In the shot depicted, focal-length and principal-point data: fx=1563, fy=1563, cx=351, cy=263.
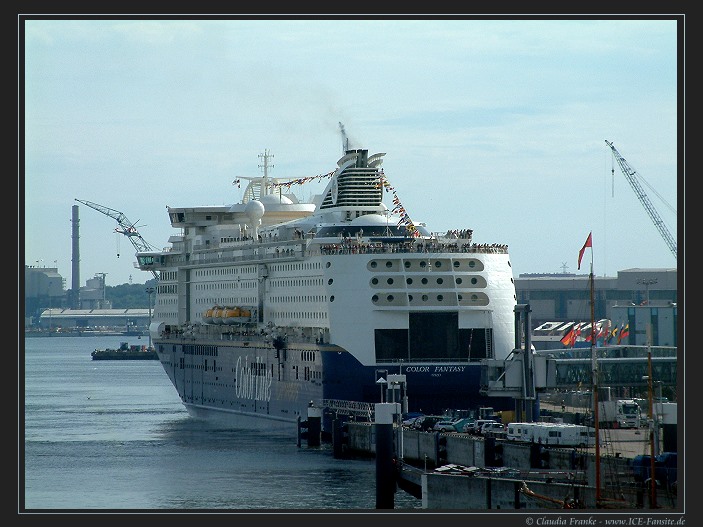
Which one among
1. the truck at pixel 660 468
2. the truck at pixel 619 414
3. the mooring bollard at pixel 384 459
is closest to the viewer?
the truck at pixel 660 468

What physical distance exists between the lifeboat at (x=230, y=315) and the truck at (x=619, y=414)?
71.7 ft

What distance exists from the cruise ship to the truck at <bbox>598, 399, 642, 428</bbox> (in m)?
6.03

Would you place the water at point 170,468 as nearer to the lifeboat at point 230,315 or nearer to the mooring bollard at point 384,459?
the mooring bollard at point 384,459

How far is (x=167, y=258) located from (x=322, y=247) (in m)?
23.1

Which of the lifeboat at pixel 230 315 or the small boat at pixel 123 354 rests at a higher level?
the lifeboat at pixel 230 315

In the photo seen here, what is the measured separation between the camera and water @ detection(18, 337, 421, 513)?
47156mm

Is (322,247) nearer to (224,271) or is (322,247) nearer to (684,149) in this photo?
(224,271)

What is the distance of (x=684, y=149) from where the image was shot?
1174 inches

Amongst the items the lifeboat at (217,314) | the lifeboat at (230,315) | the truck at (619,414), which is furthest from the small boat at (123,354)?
the truck at (619,414)

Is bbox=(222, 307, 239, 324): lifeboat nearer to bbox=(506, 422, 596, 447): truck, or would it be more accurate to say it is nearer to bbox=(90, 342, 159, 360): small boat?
bbox=(506, 422, 596, 447): truck

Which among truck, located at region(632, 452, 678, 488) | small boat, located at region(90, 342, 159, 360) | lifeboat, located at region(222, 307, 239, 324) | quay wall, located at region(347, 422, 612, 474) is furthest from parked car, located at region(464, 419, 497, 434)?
small boat, located at region(90, 342, 159, 360)

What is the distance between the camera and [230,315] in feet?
240

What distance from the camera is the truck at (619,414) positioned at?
55.2m

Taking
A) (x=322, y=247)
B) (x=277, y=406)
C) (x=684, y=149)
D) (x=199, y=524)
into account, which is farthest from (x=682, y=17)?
(x=277, y=406)
